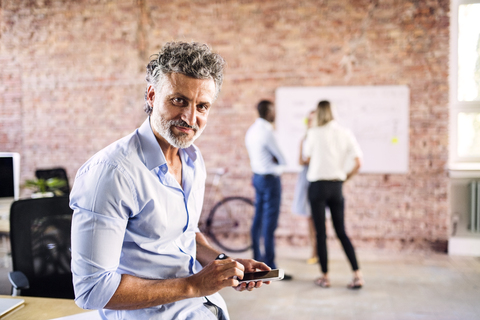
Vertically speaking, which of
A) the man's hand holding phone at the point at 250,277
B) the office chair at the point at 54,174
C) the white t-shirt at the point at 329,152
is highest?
the white t-shirt at the point at 329,152

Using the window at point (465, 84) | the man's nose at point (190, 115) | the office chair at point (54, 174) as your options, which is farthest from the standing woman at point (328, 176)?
the office chair at point (54, 174)

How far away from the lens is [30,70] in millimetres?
5438

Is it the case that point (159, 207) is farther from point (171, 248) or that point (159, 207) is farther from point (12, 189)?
point (12, 189)

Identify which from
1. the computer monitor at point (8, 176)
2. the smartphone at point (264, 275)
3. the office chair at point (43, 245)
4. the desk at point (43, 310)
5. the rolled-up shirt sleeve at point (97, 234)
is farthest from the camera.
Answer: the computer monitor at point (8, 176)

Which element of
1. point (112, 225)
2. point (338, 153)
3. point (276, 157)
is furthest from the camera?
point (276, 157)

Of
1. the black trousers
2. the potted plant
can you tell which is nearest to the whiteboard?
the black trousers

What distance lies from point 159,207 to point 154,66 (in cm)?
44

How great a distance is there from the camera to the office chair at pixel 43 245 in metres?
1.84

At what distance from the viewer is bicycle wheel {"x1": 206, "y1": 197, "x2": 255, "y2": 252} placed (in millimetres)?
4980

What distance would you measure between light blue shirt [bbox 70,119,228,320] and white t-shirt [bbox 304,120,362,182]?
223 centimetres

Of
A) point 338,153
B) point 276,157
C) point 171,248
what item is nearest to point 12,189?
point 276,157

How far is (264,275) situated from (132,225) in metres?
0.42

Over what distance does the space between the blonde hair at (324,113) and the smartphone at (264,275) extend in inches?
98.0

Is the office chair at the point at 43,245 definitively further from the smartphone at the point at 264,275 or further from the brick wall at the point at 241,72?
the brick wall at the point at 241,72
